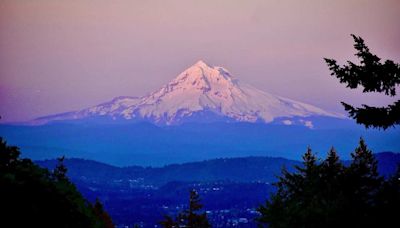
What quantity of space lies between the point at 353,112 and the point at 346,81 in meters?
0.99

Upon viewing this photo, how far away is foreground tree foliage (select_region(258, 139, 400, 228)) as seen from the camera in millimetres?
17328

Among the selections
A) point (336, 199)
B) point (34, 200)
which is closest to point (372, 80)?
point (336, 199)

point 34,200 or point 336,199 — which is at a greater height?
point 336,199

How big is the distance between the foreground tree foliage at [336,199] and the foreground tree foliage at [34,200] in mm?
6295

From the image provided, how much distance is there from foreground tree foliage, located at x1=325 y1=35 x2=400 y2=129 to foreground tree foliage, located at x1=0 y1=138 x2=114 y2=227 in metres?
9.37

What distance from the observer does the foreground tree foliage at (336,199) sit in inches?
682

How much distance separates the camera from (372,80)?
2138cm

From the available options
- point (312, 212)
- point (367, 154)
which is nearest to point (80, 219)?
point (312, 212)

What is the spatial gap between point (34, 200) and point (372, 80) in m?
11.4

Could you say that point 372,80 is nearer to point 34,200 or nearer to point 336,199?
point 336,199

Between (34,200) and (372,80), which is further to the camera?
(372,80)

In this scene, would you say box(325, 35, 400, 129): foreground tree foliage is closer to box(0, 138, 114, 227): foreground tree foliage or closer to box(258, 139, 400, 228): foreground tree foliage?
box(258, 139, 400, 228): foreground tree foliage

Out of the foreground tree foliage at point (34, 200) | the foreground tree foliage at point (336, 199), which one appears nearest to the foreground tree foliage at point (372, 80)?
the foreground tree foliage at point (336, 199)

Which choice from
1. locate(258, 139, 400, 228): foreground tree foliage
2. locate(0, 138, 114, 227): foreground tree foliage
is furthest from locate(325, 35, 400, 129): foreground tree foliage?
locate(0, 138, 114, 227): foreground tree foliage
